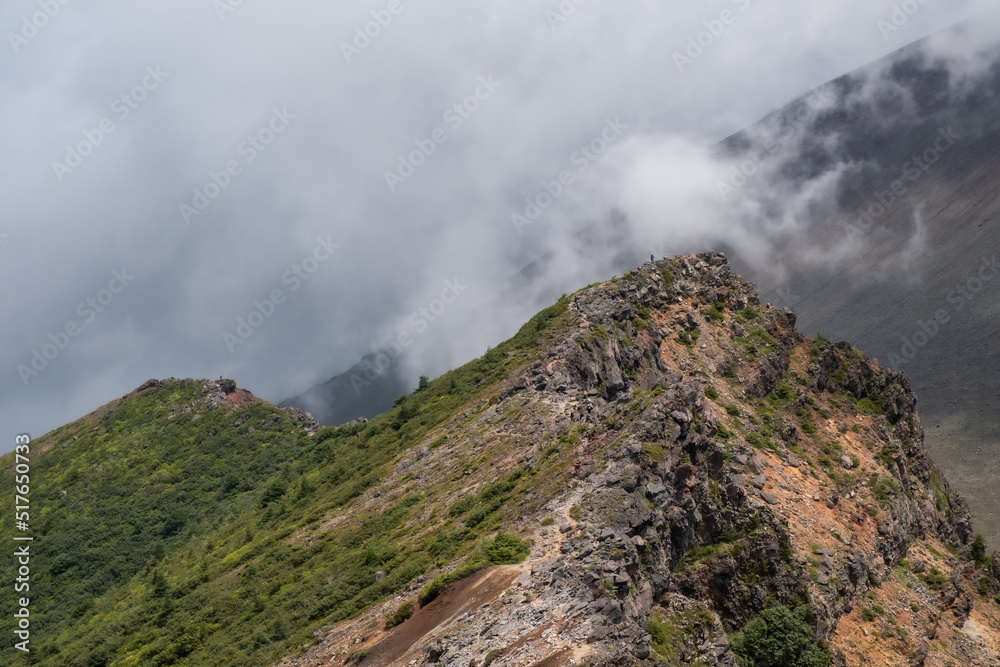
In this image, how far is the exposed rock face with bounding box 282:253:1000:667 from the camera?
23.6 metres

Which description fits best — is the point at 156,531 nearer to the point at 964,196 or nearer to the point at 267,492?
the point at 267,492

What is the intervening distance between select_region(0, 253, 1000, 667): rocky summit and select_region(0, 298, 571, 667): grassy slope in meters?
0.26

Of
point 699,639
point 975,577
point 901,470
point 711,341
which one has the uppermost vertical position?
point 711,341

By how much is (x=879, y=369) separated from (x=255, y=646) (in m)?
47.0

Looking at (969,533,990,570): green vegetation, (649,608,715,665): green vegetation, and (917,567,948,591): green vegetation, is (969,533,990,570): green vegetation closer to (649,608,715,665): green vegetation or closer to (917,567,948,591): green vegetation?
(917,567,948,591): green vegetation

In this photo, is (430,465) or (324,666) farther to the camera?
(430,465)

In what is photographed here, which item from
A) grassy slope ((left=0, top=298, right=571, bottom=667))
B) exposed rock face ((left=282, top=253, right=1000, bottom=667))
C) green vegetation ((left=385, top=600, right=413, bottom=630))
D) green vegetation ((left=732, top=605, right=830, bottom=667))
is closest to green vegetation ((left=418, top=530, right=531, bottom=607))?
green vegetation ((left=385, top=600, right=413, bottom=630))

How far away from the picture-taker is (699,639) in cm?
2547

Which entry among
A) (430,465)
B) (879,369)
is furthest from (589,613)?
(879,369)

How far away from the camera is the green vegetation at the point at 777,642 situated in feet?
94.3

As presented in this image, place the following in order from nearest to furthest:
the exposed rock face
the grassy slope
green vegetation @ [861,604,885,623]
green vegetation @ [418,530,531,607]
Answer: the exposed rock face
green vegetation @ [418,530,531,607]
the grassy slope
green vegetation @ [861,604,885,623]

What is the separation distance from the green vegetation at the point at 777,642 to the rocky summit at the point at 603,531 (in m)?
0.09

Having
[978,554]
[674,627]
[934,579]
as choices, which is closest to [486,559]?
[674,627]

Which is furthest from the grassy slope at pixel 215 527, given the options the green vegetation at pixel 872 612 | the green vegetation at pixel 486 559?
the green vegetation at pixel 872 612
